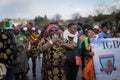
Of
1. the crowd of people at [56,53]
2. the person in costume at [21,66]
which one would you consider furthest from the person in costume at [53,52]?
the person in costume at [21,66]

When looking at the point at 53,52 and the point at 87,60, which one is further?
the point at 87,60

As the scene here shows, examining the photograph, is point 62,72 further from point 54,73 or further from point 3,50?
point 3,50

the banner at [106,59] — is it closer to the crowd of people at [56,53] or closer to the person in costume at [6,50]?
the crowd of people at [56,53]

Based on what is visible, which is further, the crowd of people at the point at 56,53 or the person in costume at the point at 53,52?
the person in costume at the point at 53,52

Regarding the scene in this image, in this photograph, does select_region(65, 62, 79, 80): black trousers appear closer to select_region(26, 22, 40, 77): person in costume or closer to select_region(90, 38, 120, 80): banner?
select_region(90, 38, 120, 80): banner

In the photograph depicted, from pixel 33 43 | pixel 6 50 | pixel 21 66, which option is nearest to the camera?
pixel 6 50

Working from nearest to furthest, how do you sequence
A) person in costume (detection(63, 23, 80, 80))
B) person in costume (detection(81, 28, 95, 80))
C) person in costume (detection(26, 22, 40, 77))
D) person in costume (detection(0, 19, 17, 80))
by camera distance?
person in costume (detection(0, 19, 17, 80))
person in costume (detection(63, 23, 80, 80))
person in costume (detection(81, 28, 95, 80))
person in costume (detection(26, 22, 40, 77))

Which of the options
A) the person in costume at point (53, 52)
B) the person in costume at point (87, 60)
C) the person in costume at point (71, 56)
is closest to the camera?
the person in costume at point (53, 52)

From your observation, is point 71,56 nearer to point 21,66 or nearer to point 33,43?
point 21,66

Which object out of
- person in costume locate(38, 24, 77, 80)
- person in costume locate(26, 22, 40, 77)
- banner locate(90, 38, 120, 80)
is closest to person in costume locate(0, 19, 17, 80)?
person in costume locate(38, 24, 77, 80)

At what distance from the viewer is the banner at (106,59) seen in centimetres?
895

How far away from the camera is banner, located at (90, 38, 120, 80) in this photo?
8.95m

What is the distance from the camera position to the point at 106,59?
9.02 metres

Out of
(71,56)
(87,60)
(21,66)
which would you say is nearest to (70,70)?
(87,60)
